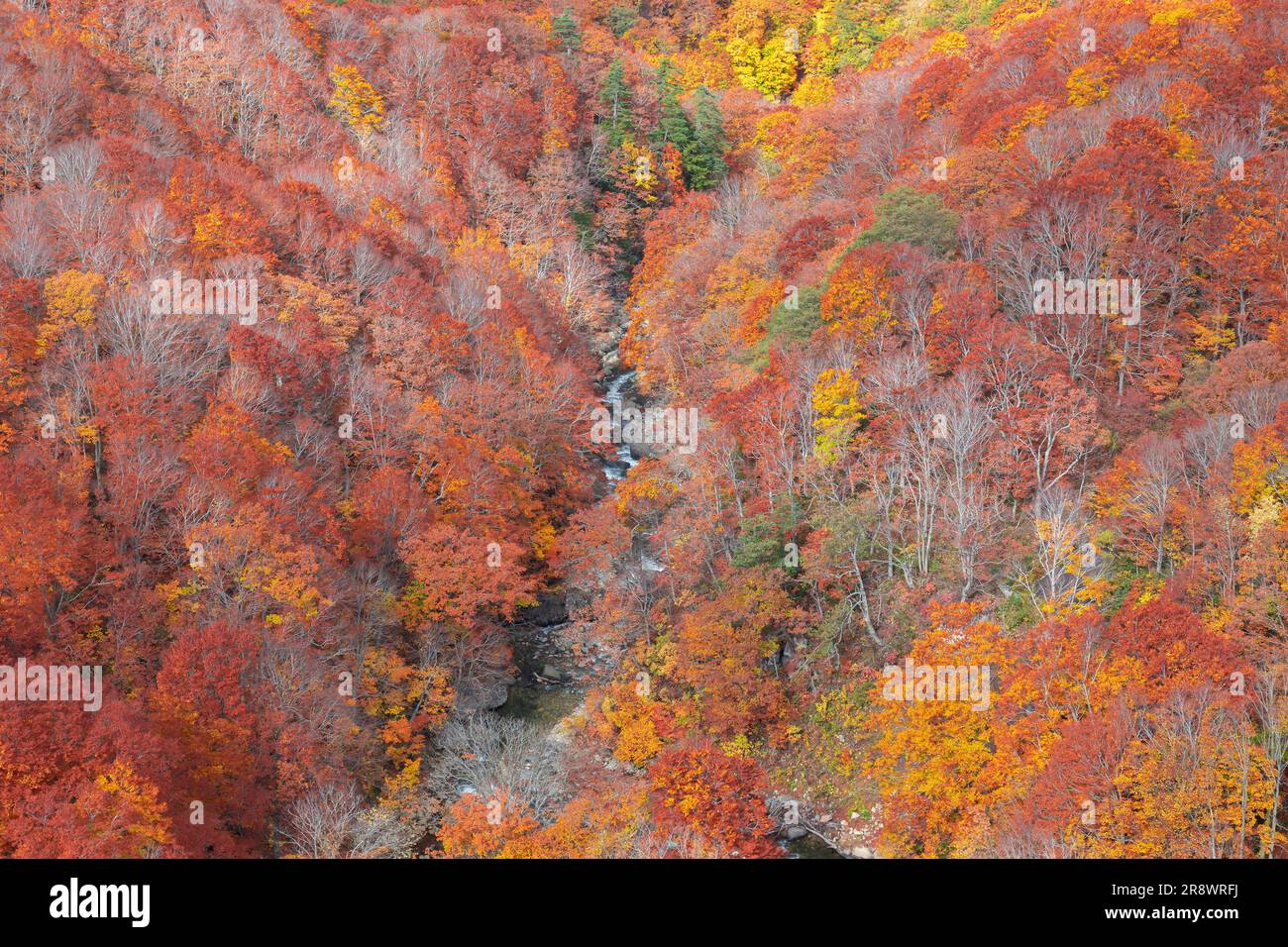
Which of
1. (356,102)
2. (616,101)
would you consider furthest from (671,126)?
(356,102)

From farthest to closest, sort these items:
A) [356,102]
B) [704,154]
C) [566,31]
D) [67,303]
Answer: [566,31], [704,154], [356,102], [67,303]

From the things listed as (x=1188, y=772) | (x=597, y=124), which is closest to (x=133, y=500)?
(x=1188, y=772)

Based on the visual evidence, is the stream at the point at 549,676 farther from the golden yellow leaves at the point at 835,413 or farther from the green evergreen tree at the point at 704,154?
the green evergreen tree at the point at 704,154

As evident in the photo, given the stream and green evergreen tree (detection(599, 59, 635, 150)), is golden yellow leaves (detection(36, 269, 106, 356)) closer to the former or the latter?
the stream

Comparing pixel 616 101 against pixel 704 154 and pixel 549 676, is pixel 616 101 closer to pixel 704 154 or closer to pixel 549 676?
pixel 704 154

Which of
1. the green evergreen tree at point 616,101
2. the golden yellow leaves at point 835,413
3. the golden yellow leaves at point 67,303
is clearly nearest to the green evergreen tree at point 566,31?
the green evergreen tree at point 616,101
